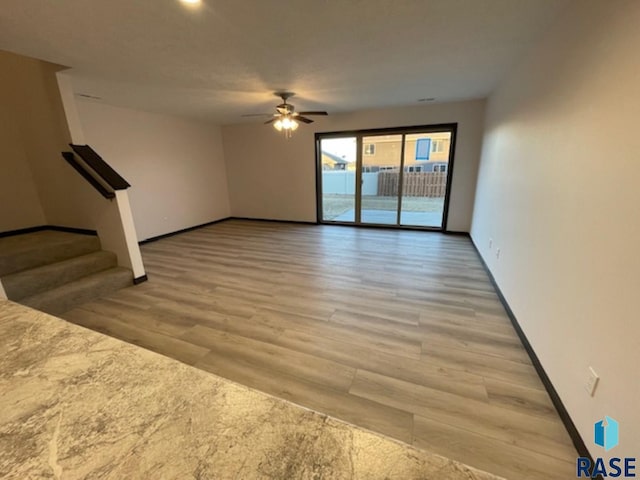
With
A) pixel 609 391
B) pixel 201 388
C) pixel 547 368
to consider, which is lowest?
pixel 547 368

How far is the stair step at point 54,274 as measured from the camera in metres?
2.51

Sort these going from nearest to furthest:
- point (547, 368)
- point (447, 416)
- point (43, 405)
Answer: point (43, 405) → point (447, 416) → point (547, 368)

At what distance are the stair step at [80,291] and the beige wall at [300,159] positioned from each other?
3846mm

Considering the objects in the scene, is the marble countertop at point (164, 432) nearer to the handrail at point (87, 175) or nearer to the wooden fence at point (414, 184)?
the handrail at point (87, 175)

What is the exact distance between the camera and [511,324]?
2309 mm

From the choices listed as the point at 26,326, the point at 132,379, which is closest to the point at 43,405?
the point at 132,379

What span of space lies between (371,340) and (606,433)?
51.2 inches

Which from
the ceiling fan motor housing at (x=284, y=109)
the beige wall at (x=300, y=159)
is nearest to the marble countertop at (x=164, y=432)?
the ceiling fan motor housing at (x=284, y=109)

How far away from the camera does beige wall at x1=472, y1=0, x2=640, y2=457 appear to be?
113 cm

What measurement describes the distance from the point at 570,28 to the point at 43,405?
10.5 ft

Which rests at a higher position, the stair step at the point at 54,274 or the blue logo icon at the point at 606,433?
the stair step at the point at 54,274

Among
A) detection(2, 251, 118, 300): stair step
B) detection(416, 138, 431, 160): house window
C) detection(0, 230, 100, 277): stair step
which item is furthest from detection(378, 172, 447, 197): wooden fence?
detection(0, 230, 100, 277): stair step

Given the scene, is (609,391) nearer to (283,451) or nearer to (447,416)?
(447,416)

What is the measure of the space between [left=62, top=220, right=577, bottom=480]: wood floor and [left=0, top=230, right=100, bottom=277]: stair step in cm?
80
